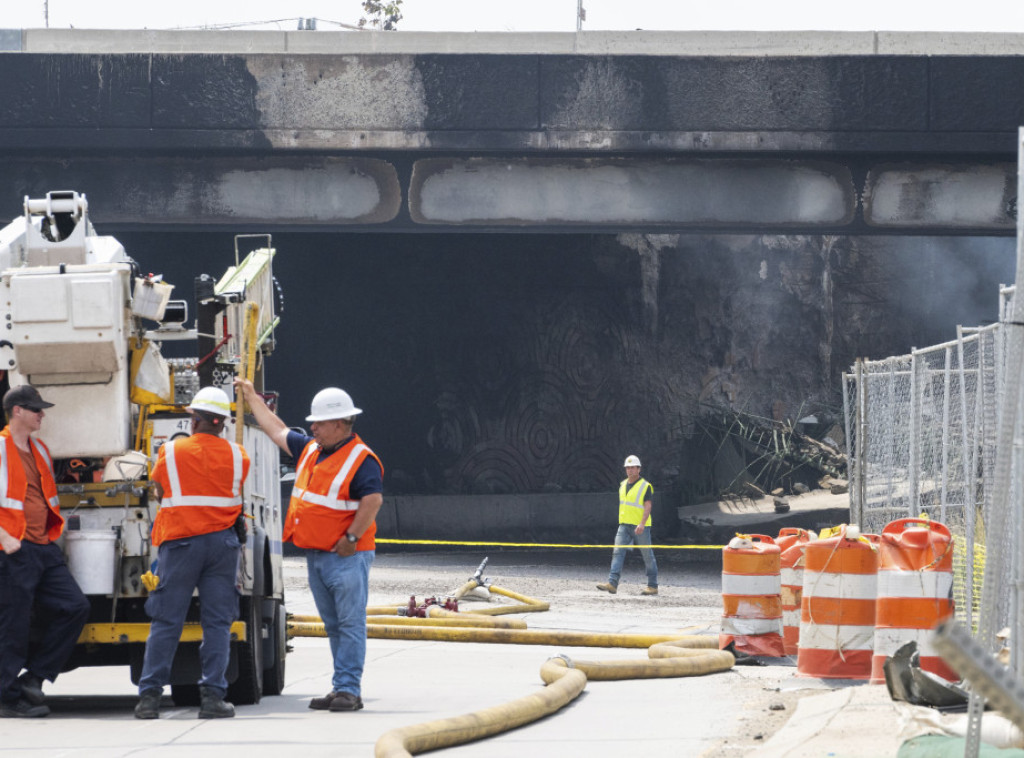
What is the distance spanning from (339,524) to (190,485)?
889 millimetres

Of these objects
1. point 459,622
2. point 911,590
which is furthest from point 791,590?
point 459,622

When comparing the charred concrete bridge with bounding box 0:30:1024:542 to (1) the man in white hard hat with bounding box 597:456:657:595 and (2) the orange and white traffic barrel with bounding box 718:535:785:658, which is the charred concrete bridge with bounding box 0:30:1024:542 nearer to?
(1) the man in white hard hat with bounding box 597:456:657:595

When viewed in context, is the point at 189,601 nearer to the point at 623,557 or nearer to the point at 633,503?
the point at 623,557

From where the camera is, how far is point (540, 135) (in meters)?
21.2

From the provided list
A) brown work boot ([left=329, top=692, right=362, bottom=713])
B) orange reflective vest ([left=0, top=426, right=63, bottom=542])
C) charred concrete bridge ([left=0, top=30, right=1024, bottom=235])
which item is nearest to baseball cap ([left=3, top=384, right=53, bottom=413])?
orange reflective vest ([left=0, top=426, right=63, bottom=542])

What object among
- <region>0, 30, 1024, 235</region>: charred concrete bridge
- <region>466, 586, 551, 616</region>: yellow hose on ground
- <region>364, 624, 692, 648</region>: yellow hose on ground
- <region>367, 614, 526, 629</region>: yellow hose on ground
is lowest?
<region>466, 586, 551, 616</region>: yellow hose on ground

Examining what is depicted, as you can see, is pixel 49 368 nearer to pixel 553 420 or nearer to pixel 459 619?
pixel 459 619

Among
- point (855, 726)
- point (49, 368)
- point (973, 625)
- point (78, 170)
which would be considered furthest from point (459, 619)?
point (78, 170)

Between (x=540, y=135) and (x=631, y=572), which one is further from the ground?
(x=540, y=135)

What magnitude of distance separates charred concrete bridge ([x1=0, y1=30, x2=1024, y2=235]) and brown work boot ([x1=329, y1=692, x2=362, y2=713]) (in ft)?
43.6

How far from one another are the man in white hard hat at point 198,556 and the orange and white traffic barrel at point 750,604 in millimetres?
4617

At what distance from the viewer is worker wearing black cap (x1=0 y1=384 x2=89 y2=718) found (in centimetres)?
880

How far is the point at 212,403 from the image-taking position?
8836 millimetres

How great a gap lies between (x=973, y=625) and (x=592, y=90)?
36.1ft
